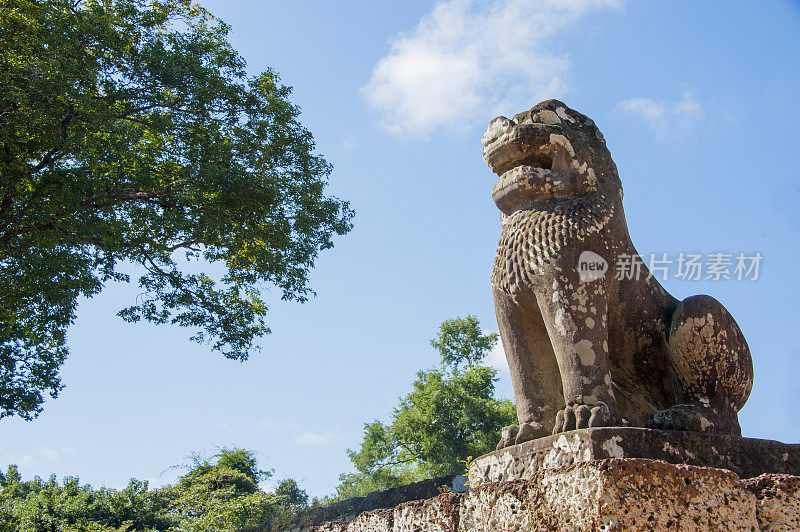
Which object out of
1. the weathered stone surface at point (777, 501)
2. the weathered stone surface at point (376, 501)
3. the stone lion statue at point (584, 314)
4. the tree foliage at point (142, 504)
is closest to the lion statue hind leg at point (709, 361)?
the stone lion statue at point (584, 314)

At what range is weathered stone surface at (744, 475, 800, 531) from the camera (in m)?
2.11

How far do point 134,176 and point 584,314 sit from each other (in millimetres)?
9106

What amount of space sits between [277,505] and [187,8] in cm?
975

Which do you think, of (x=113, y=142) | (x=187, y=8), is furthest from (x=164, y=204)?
(x=187, y=8)

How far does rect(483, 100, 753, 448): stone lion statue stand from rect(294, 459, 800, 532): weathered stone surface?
43 centimetres

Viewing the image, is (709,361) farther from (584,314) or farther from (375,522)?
(375,522)

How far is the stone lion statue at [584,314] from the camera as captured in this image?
268 centimetres

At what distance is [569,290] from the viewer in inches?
107

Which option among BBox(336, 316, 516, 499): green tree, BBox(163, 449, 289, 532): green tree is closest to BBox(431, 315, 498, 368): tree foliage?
BBox(336, 316, 516, 499): green tree

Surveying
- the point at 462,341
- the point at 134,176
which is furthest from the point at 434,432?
the point at 134,176

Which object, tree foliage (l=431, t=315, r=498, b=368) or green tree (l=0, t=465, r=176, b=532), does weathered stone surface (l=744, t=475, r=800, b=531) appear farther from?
tree foliage (l=431, t=315, r=498, b=368)

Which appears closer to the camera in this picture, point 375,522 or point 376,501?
point 375,522

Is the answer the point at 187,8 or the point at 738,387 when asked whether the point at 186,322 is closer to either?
the point at 187,8

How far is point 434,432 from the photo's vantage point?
18250mm
